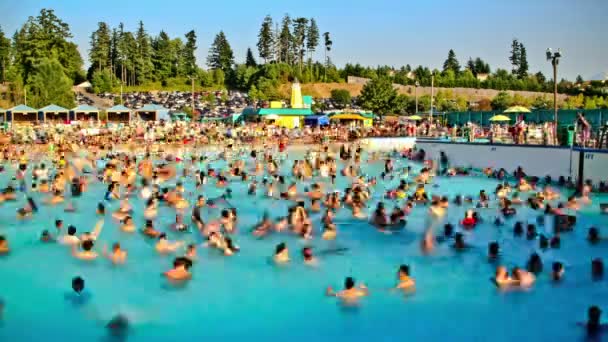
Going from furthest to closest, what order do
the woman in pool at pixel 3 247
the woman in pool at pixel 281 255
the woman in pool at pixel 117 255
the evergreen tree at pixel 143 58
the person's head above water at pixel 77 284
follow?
the evergreen tree at pixel 143 58, the woman in pool at pixel 3 247, the woman in pool at pixel 117 255, the woman in pool at pixel 281 255, the person's head above water at pixel 77 284

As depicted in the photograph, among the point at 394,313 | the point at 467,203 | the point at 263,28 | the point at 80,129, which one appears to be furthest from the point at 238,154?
the point at 263,28

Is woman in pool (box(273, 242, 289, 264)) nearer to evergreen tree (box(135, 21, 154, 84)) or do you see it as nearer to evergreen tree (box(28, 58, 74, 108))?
evergreen tree (box(28, 58, 74, 108))

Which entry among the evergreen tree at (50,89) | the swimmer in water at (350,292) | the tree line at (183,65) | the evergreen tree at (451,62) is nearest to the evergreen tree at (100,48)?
the tree line at (183,65)

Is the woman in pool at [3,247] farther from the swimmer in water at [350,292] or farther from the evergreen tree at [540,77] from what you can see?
the evergreen tree at [540,77]

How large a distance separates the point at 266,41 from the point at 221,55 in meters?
6.34

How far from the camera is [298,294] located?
9578 mm

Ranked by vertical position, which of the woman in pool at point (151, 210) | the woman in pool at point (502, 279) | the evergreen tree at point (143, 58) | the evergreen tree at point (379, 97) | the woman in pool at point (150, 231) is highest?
the evergreen tree at point (143, 58)

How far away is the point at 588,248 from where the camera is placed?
39.3ft

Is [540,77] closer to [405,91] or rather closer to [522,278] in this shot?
[405,91]

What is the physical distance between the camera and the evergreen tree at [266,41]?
79500 millimetres

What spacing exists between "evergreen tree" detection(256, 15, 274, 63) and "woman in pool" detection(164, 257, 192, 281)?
2832 inches

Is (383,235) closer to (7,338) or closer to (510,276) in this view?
(510,276)

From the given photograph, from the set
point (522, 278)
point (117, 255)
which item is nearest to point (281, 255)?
point (117, 255)

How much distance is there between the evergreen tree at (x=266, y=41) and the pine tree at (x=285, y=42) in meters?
1.26
